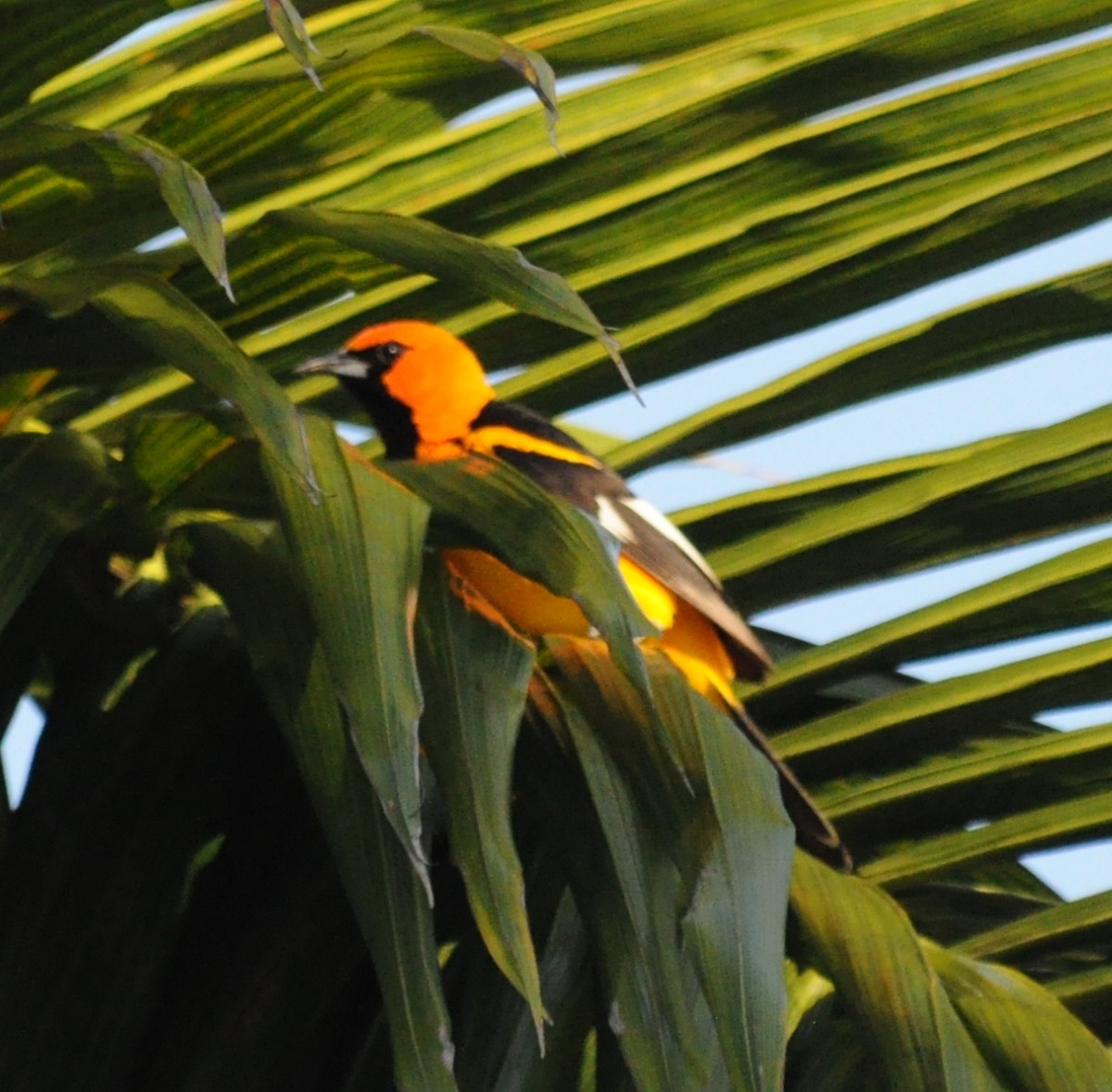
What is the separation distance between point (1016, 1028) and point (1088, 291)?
2.38 ft

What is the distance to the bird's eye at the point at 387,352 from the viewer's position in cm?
183

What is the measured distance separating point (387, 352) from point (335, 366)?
0.33 m

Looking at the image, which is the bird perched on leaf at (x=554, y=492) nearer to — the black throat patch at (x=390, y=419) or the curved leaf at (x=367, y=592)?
the black throat patch at (x=390, y=419)

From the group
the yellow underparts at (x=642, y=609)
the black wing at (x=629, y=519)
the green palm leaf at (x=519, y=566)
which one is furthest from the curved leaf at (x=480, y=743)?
the black wing at (x=629, y=519)

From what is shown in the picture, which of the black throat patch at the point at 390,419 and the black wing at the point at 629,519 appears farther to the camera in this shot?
the black throat patch at the point at 390,419

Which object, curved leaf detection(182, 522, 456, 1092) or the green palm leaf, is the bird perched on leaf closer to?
the green palm leaf

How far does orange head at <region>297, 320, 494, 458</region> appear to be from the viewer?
1.58m

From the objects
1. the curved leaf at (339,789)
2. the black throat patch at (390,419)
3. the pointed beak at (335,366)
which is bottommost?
the curved leaf at (339,789)

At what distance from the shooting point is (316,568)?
0.78 m

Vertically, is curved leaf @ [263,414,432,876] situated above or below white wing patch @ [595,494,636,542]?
below

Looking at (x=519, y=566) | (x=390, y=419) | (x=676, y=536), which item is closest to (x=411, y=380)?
(x=390, y=419)

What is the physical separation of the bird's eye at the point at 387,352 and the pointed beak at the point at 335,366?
0.26 feet

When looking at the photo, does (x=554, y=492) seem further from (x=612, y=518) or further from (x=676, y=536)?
(x=612, y=518)

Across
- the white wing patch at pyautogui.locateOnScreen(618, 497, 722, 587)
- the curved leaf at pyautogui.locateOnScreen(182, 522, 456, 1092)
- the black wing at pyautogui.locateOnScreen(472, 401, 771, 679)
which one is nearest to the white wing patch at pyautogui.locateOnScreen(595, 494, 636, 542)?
the black wing at pyautogui.locateOnScreen(472, 401, 771, 679)
